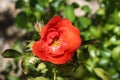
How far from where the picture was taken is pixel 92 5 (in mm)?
2895

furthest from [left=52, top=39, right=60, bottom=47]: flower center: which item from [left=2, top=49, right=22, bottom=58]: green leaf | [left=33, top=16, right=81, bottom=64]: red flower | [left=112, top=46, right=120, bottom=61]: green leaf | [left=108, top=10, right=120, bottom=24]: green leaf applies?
[left=108, top=10, right=120, bottom=24]: green leaf

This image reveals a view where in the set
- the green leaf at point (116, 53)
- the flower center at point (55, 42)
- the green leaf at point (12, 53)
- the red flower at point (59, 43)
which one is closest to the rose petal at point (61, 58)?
the red flower at point (59, 43)

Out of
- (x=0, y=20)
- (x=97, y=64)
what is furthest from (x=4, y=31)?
(x=97, y=64)

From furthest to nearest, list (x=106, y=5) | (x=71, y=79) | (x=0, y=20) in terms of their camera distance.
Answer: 1. (x=0, y=20)
2. (x=106, y=5)
3. (x=71, y=79)

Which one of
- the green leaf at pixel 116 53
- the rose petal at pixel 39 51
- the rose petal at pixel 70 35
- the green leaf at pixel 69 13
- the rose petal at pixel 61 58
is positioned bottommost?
the rose petal at pixel 61 58

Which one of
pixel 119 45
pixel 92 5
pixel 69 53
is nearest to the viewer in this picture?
pixel 69 53

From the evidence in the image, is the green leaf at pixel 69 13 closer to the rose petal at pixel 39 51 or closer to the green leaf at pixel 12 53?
the green leaf at pixel 12 53

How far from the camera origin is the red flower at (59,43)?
1.16 meters

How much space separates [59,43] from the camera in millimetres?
1238

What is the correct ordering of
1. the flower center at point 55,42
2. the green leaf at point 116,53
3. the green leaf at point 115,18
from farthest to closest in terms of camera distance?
1. the green leaf at point 115,18
2. the green leaf at point 116,53
3. the flower center at point 55,42

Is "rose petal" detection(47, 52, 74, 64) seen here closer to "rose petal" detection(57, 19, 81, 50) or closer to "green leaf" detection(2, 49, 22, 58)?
"rose petal" detection(57, 19, 81, 50)

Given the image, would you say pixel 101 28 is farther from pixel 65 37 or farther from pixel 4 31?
pixel 4 31

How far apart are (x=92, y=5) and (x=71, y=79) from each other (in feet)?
4.76

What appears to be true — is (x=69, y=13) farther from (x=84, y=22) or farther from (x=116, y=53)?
(x=116, y=53)
